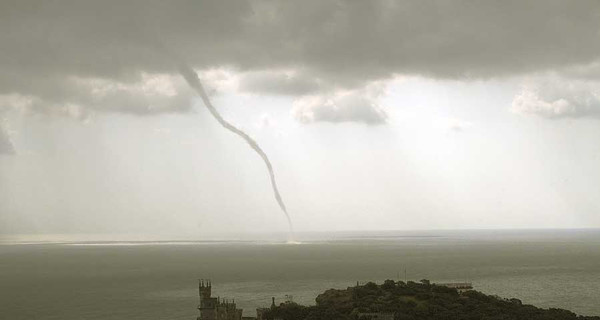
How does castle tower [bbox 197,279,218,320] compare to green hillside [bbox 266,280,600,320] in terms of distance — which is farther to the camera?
green hillside [bbox 266,280,600,320]

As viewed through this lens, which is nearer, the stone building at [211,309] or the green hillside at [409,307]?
the stone building at [211,309]

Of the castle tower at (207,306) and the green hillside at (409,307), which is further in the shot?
the green hillside at (409,307)

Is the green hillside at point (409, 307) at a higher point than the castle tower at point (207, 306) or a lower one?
lower

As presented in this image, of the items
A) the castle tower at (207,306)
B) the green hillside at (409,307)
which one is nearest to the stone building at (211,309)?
the castle tower at (207,306)

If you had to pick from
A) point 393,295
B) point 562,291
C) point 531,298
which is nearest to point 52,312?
point 393,295

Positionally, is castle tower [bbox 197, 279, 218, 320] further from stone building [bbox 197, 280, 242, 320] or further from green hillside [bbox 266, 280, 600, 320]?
green hillside [bbox 266, 280, 600, 320]

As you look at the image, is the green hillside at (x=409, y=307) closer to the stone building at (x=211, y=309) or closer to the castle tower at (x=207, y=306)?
the stone building at (x=211, y=309)

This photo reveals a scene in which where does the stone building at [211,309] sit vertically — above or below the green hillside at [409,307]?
above

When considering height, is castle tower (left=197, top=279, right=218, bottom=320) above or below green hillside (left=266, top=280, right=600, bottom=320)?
above

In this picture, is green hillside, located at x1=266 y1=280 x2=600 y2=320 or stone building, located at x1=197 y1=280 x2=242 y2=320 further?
green hillside, located at x1=266 y1=280 x2=600 y2=320

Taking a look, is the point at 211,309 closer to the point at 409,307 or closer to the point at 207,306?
the point at 207,306

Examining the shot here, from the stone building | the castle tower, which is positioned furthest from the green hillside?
the castle tower

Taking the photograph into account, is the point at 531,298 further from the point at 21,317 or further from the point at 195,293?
the point at 21,317
